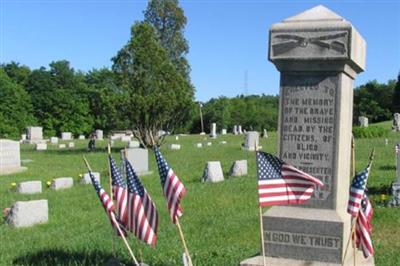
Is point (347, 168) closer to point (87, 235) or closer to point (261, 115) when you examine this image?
point (87, 235)

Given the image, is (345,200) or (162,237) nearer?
(345,200)

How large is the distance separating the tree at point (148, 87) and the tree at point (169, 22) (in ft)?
63.9

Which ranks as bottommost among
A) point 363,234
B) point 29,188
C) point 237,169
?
point 29,188

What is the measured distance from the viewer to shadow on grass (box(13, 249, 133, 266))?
739cm

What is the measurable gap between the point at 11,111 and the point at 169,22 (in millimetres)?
29534

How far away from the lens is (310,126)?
623cm

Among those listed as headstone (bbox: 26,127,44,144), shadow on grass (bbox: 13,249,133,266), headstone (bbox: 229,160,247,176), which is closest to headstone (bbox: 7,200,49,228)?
shadow on grass (bbox: 13,249,133,266)

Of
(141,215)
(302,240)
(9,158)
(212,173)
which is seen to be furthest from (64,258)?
(9,158)

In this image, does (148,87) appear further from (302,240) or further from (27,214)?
(302,240)

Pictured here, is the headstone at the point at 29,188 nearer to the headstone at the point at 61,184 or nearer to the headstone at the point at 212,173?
the headstone at the point at 61,184

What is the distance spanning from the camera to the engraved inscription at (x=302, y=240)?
6.05m

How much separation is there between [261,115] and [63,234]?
83.8 metres

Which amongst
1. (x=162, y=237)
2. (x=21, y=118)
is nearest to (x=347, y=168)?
(x=162, y=237)

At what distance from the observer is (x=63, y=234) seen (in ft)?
31.5
